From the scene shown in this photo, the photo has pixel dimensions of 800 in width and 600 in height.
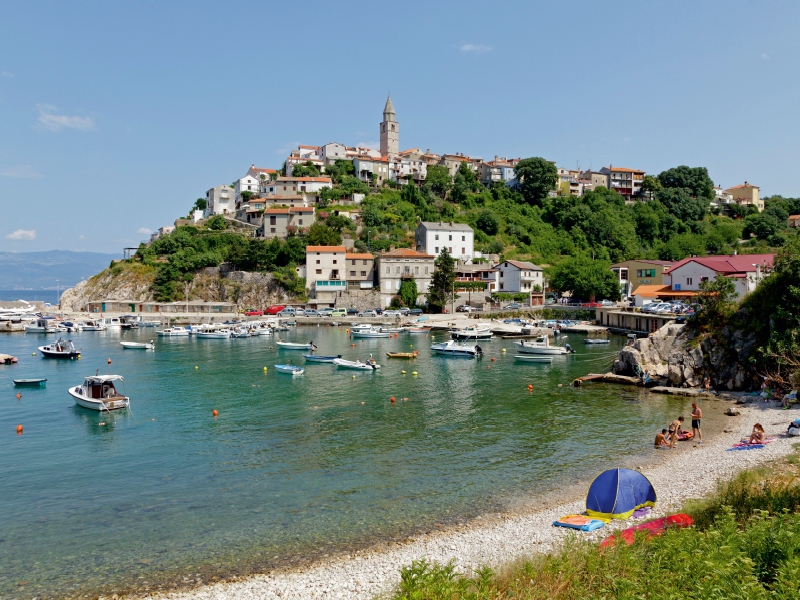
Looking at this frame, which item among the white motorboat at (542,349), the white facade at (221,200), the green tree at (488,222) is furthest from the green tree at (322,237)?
the white motorboat at (542,349)

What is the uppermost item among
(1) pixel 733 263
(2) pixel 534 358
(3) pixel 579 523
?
(1) pixel 733 263

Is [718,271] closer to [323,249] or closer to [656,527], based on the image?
[323,249]

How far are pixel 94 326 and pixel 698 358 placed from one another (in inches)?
2915

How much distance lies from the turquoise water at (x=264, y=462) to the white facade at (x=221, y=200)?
77.5 meters

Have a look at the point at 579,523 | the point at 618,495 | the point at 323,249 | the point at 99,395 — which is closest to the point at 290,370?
the point at 99,395

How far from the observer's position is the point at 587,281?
8169 cm

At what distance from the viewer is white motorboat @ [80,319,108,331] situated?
74375mm

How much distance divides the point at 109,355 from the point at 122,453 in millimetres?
33716

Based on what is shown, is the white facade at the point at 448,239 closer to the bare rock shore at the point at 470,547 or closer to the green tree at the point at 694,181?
the green tree at the point at 694,181

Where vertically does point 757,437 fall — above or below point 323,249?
below

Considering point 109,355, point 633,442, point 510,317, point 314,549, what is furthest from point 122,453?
point 510,317

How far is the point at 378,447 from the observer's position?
959 inches

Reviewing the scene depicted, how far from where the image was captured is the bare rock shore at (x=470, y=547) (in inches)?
505

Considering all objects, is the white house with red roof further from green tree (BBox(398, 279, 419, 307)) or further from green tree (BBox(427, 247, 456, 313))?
green tree (BBox(398, 279, 419, 307))
